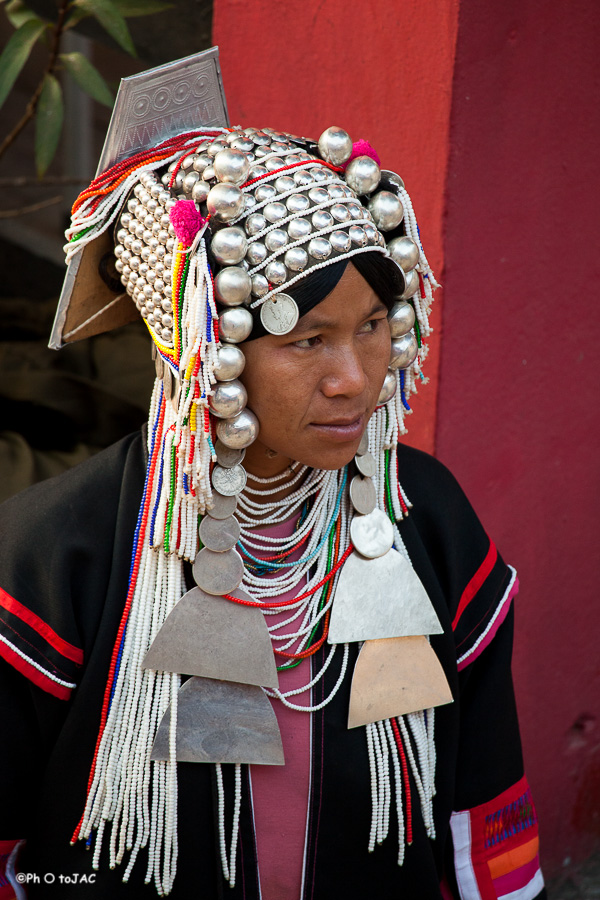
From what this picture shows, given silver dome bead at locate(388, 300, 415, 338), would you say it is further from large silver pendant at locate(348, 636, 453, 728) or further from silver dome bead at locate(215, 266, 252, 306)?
large silver pendant at locate(348, 636, 453, 728)

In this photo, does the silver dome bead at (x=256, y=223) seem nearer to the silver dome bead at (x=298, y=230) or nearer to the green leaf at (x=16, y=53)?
the silver dome bead at (x=298, y=230)

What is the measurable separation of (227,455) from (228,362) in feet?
0.56

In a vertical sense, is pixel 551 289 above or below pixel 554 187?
below

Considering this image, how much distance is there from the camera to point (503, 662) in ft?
5.46

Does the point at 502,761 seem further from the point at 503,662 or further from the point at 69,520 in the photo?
the point at 69,520

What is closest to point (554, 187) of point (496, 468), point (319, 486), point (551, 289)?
point (551, 289)

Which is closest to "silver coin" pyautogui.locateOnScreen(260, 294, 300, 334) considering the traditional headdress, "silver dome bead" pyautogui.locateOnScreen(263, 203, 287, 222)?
the traditional headdress

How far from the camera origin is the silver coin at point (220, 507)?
1395 mm

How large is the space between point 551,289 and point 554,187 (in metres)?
0.24

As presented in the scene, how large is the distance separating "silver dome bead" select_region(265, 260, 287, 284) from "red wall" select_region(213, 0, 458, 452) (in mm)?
880

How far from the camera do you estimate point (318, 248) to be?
125 cm

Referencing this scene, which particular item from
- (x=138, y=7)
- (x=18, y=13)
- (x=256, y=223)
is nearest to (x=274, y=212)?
(x=256, y=223)

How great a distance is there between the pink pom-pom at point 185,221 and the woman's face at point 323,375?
0.18 m

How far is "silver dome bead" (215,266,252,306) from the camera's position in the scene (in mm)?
1242
